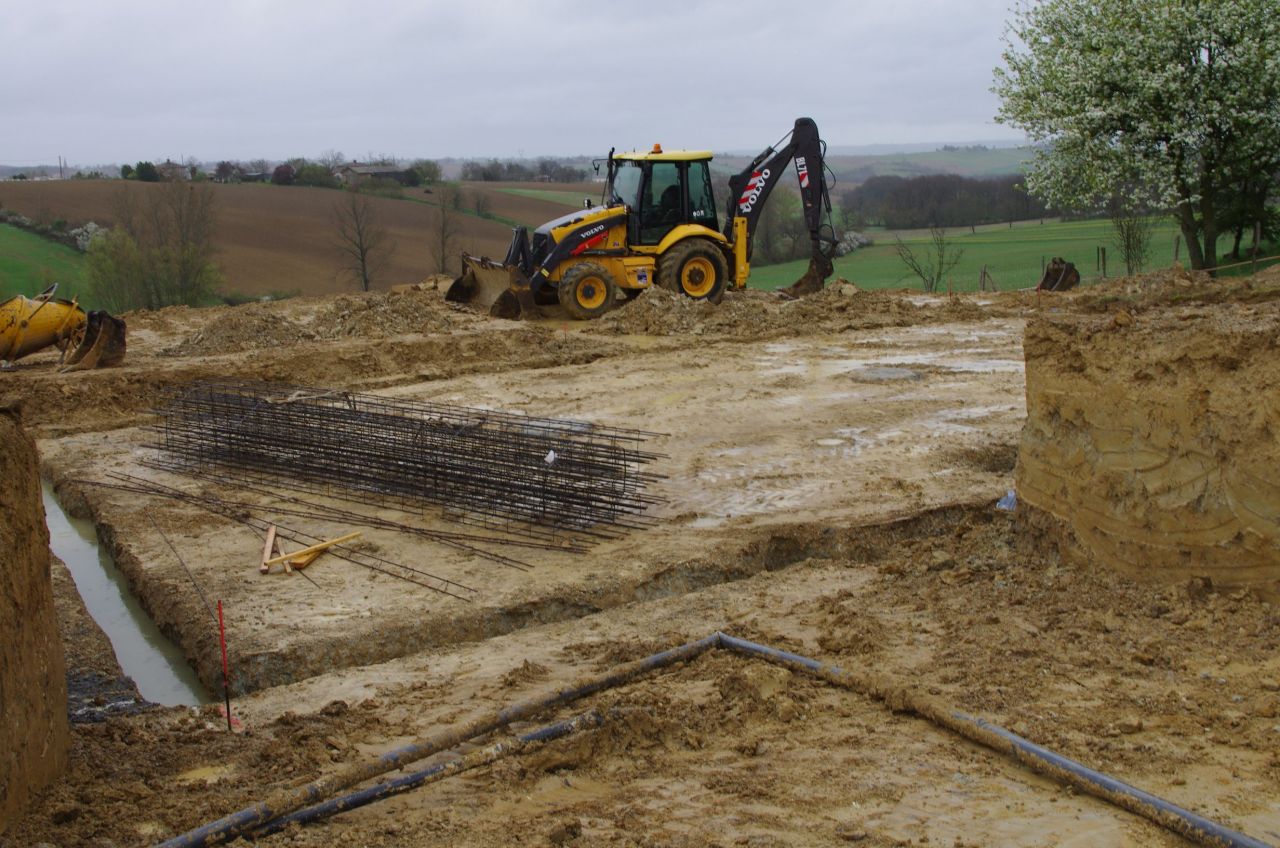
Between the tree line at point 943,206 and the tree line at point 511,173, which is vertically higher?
the tree line at point 511,173

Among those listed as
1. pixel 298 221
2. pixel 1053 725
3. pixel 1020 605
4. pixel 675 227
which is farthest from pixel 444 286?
pixel 298 221

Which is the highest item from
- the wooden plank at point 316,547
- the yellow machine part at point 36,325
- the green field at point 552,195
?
the green field at point 552,195

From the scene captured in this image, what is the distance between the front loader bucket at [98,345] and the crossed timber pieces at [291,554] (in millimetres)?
8390

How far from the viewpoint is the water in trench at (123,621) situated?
6789 millimetres

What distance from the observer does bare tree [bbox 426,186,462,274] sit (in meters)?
40.2

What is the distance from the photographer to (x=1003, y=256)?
120 ft

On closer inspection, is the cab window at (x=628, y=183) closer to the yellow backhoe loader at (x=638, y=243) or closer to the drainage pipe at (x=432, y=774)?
the yellow backhoe loader at (x=638, y=243)

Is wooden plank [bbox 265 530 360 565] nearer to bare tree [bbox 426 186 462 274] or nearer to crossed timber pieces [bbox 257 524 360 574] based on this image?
crossed timber pieces [bbox 257 524 360 574]

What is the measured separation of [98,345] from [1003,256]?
96.3ft

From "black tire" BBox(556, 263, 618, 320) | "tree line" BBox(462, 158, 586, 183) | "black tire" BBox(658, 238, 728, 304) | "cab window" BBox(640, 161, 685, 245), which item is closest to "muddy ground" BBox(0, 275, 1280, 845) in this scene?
"black tire" BBox(556, 263, 618, 320)

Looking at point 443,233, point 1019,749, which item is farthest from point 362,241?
point 1019,749

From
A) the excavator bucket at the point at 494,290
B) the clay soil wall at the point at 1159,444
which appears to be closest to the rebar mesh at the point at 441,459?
the clay soil wall at the point at 1159,444

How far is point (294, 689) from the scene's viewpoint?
6.03 meters

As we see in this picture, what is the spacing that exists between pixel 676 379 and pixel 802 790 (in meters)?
10.0
